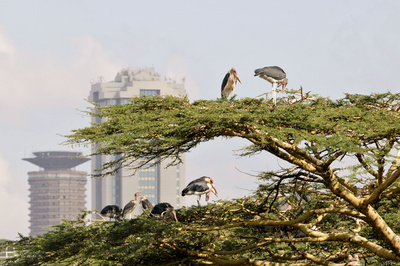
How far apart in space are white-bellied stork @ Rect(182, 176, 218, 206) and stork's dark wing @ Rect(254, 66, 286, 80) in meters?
4.01

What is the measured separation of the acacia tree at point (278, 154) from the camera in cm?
1169

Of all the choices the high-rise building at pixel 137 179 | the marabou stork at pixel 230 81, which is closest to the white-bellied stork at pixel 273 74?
the marabou stork at pixel 230 81

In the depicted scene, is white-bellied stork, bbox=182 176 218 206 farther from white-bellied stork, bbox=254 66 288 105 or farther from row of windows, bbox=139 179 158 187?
row of windows, bbox=139 179 158 187

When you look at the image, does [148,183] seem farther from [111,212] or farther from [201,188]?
[201,188]

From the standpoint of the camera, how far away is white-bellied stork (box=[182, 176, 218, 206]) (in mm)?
17719

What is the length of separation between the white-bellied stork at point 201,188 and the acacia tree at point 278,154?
147 centimetres

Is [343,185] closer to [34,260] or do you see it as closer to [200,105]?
[200,105]

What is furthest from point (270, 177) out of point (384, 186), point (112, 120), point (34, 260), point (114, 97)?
point (114, 97)

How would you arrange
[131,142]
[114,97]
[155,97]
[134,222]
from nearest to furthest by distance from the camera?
[131,142]
[155,97]
[134,222]
[114,97]

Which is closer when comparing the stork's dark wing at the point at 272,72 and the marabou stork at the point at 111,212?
the stork's dark wing at the point at 272,72

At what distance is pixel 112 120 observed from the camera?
508 inches

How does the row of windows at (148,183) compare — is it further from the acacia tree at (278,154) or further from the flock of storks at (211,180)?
→ the acacia tree at (278,154)

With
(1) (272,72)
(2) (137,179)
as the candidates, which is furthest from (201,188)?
(2) (137,179)

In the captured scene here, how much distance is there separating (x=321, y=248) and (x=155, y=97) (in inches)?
188
